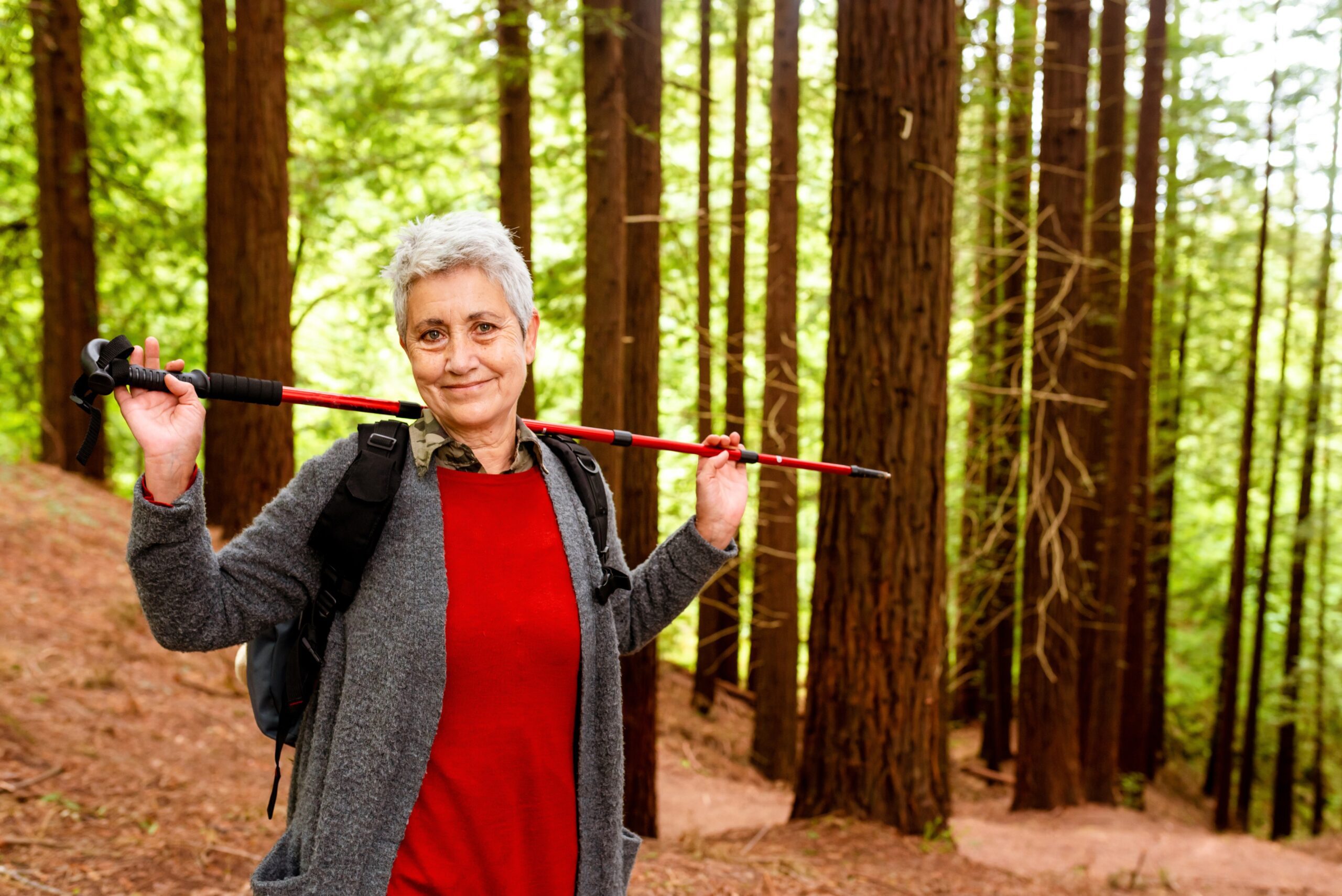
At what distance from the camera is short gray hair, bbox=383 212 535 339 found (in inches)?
83.5

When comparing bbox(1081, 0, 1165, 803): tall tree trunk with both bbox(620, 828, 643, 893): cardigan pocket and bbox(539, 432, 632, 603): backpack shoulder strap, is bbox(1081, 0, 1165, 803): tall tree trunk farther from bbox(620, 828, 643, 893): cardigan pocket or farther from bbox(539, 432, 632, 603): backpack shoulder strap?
bbox(539, 432, 632, 603): backpack shoulder strap

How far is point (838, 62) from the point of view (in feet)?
18.1

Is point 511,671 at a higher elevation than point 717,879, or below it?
higher

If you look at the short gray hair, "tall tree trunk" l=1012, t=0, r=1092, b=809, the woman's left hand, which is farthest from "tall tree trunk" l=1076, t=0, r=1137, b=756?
the short gray hair

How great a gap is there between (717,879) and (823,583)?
1677 mm

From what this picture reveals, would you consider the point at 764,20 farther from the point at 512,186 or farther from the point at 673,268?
the point at 512,186

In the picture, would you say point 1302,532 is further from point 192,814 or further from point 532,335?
point 532,335

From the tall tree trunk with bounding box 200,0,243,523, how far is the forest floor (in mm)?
1462

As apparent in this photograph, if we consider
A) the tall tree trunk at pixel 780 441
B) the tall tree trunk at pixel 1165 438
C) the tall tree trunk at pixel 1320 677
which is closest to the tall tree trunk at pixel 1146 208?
the tall tree trunk at pixel 1165 438

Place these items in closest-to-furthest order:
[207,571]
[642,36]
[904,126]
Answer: [207,571] → [904,126] → [642,36]

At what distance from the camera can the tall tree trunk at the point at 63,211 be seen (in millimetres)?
12242

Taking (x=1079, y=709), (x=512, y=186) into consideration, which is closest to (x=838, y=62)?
(x=512, y=186)

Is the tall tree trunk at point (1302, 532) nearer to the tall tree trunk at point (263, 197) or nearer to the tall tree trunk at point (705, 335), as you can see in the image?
the tall tree trunk at point (705, 335)

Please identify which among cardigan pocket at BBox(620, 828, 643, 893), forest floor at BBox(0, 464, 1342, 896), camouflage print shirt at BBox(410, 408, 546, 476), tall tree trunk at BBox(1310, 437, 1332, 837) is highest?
camouflage print shirt at BBox(410, 408, 546, 476)
